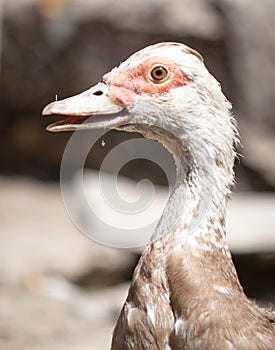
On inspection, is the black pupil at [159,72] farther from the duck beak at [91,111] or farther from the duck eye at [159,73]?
the duck beak at [91,111]

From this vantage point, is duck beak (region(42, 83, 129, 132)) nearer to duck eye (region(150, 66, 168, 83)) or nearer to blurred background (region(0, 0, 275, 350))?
duck eye (region(150, 66, 168, 83))

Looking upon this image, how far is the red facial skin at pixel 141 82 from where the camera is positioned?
3438mm

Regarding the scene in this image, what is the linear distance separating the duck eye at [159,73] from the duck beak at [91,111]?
17cm

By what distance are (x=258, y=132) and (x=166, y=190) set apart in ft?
3.06

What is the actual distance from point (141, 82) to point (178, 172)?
357mm

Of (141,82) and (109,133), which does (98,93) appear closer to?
(141,82)

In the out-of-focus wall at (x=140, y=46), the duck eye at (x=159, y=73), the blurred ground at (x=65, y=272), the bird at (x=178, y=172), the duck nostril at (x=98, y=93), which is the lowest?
the bird at (x=178, y=172)

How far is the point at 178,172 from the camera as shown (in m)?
3.53

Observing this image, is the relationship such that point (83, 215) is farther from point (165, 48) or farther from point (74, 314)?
point (165, 48)

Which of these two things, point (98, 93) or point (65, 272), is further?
point (65, 272)

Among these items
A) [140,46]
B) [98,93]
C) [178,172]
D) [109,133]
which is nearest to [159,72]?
[98,93]

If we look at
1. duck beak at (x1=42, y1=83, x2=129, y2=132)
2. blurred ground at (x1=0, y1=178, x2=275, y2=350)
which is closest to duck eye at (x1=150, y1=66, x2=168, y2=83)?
duck beak at (x1=42, y1=83, x2=129, y2=132)

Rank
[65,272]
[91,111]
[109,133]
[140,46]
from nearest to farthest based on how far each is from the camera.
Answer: [91,111] < [65,272] < [140,46] < [109,133]

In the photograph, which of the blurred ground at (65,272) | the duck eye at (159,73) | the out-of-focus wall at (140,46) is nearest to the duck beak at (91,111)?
the duck eye at (159,73)
